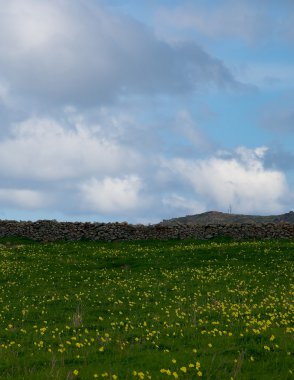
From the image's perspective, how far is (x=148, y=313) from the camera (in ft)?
66.9

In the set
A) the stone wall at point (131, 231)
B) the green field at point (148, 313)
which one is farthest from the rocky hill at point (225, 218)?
the green field at point (148, 313)

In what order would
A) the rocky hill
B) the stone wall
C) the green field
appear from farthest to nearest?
the rocky hill → the stone wall → the green field

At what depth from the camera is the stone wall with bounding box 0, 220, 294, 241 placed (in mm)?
53000

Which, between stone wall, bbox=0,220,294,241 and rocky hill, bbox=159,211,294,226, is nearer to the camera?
stone wall, bbox=0,220,294,241

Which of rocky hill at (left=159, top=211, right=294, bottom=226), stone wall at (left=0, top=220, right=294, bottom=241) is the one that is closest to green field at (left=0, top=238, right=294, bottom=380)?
stone wall at (left=0, top=220, right=294, bottom=241)

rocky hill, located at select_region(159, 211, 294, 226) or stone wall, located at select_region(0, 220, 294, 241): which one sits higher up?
rocky hill, located at select_region(159, 211, 294, 226)

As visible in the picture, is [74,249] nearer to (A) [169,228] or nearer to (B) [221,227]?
(A) [169,228]

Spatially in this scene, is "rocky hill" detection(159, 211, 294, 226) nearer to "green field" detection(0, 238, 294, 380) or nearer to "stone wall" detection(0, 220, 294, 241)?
"stone wall" detection(0, 220, 294, 241)

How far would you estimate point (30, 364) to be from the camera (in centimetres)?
1292

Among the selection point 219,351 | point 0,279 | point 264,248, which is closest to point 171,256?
point 264,248

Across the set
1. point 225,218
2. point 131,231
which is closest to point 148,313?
point 131,231

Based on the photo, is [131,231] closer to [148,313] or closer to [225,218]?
[148,313]

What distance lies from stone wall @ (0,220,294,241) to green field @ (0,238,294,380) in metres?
9.31

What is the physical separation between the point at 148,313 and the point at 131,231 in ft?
114
